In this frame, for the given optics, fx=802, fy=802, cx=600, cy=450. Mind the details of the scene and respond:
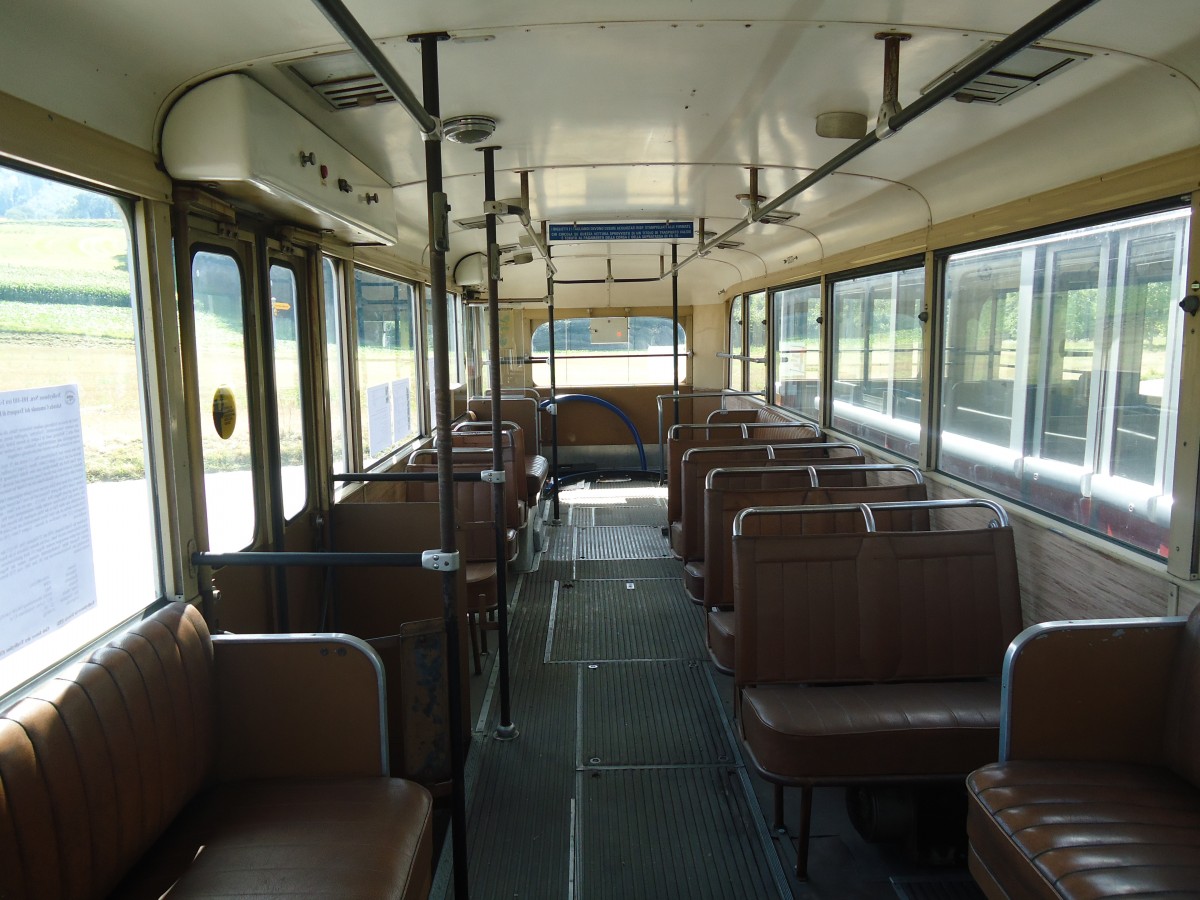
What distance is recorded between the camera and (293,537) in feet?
12.3

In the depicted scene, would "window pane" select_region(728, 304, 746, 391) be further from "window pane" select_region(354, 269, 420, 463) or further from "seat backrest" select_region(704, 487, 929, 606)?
"seat backrest" select_region(704, 487, 929, 606)

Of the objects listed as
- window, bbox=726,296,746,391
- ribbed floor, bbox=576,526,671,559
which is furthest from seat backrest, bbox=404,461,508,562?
window, bbox=726,296,746,391

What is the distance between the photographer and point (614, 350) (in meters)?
11.2

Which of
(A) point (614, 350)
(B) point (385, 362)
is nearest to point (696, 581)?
(B) point (385, 362)

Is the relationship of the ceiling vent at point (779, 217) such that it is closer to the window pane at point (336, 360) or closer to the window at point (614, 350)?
the window pane at point (336, 360)

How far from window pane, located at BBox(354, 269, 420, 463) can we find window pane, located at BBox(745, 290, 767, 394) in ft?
13.5

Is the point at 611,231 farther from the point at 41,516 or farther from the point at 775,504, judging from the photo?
the point at 41,516

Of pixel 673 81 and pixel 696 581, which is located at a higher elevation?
pixel 673 81

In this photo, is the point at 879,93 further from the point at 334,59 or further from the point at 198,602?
the point at 198,602

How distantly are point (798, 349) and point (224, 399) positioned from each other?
5815 millimetres

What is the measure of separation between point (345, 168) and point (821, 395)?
4586mm

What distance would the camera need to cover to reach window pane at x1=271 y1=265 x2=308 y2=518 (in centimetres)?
367

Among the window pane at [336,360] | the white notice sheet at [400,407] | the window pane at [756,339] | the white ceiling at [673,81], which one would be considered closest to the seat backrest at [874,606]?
the white ceiling at [673,81]

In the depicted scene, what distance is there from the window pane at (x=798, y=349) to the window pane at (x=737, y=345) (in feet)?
4.63
